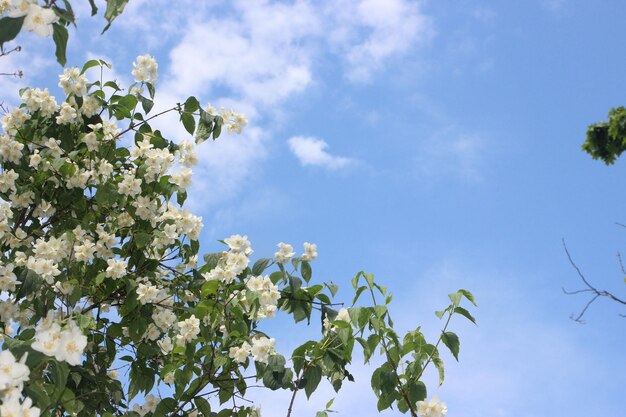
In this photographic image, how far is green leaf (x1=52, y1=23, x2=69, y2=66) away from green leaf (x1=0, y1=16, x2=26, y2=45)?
3.2 inches

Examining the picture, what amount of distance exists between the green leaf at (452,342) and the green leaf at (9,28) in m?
1.72

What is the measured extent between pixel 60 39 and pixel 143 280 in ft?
6.12

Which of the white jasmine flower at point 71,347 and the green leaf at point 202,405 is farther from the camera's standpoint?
the green leaf at point 202,405

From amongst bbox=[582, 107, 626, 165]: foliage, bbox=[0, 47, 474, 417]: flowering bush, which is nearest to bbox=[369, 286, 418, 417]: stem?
bbox=[0, 47, 474, 417]: flowering bush

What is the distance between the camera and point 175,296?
12.6 feet

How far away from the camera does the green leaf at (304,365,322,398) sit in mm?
2834

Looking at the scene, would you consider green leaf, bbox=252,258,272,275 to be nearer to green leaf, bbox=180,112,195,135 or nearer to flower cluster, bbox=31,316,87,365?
green leaf, bbox=180,112,195,135

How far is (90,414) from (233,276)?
948mm

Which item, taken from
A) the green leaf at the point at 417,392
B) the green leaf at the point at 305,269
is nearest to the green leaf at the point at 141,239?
the green leaf at the point at 305,269

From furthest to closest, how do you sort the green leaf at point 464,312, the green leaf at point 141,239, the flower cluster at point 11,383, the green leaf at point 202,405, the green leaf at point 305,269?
the green leaf at point 141,239, the green leaf at point 202,405, the green leaf at point 305,269, the green leaf at point 464,312, the flower cluster at point 11,383

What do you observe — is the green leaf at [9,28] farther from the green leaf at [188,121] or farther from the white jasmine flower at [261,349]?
the green leaf at [188,121]

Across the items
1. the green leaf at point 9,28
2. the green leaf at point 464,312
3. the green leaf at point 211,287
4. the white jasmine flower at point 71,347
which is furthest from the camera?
the green leaf at point 211,287

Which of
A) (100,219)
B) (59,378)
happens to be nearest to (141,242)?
(100,219)

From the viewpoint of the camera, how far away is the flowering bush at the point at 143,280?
9.36ft
